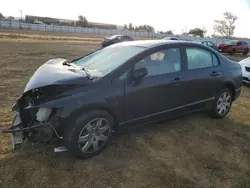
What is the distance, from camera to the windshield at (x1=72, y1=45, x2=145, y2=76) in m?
3.40

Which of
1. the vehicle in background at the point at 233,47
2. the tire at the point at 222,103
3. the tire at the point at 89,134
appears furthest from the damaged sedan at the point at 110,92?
the vehicle in background at the point at 233,47

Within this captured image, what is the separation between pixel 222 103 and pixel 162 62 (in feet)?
6.31

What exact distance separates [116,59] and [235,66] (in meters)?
2.89

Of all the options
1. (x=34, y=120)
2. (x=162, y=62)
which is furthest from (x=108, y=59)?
(x=34, y=120)

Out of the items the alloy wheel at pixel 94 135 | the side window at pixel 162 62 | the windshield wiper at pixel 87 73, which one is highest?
the side window at pixel 162 62

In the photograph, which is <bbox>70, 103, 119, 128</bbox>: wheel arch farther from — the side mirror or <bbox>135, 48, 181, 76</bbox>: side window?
<bbox>135, 48, 181, 76</bbox>: side window

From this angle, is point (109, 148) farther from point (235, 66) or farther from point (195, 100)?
point (235, 66)

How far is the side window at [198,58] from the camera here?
161 inches

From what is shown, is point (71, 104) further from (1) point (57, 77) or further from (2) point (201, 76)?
(2) point (201, 76)

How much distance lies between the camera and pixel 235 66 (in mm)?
4945

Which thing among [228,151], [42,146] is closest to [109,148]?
[42,146]

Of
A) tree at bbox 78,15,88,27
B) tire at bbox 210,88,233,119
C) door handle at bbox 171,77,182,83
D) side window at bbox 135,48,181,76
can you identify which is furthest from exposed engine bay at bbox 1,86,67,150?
tree at bbox 78,15,88,27

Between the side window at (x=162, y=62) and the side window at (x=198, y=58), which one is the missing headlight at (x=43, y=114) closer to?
the side window at (x=162, y=62)

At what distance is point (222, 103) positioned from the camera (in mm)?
4789
